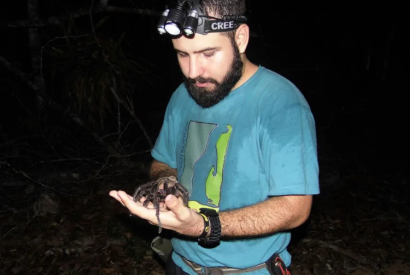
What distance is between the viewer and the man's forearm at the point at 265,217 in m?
1.63

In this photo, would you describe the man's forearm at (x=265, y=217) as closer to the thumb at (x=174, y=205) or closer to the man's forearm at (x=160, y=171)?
the thumb at (x=174, y=205)

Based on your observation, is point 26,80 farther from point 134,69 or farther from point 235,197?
point 235,197

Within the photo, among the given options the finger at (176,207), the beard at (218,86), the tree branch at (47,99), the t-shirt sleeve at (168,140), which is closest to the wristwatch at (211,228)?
the finger at (176,207)

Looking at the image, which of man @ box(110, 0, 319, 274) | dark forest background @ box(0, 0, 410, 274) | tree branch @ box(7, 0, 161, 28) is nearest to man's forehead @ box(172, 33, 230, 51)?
man @ box(110, 0, 319, 274)

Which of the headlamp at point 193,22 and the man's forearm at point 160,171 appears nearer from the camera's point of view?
the headlamp at point 193,22

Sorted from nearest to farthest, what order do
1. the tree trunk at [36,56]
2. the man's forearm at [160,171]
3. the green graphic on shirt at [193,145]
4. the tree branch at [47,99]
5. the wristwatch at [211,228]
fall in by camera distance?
the wristwatch at [211,228] → the green graphic on shirt at [193,145] → the man's forearm at [160,171] → the tree branch at [47,99] → the tree trunk at [36,56]

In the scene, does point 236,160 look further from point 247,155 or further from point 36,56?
point 36,56

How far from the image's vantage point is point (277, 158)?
1650 millimetres

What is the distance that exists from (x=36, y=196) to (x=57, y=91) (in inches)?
123

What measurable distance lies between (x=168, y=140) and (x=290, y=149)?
887 millimetres

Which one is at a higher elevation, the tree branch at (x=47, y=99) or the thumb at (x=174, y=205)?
the thumb at (x=174, y=205)

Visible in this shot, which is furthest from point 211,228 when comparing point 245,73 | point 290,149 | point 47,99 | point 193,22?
point 47,99

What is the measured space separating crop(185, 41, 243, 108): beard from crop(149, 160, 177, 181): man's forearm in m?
0.52

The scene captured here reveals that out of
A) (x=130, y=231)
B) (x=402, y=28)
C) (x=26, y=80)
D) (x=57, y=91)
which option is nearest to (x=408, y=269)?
(x=130, y=231)
